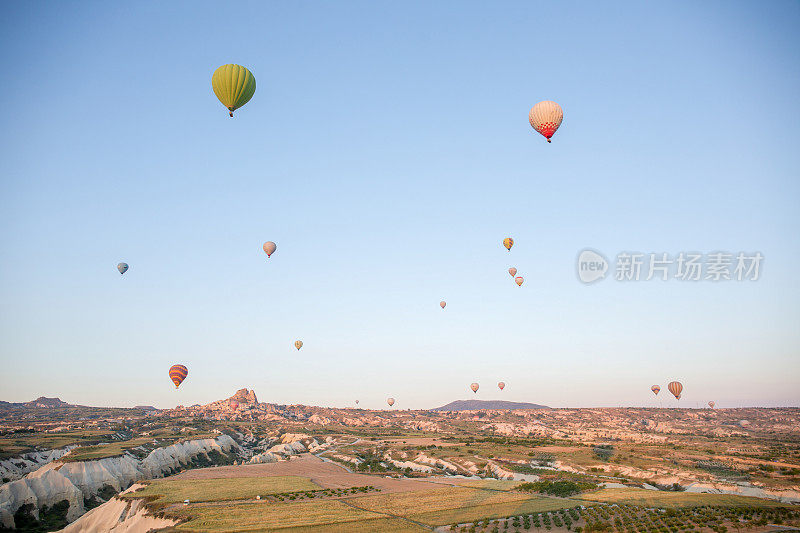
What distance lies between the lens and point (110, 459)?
3120 inches

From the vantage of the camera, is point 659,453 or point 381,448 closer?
point 659,453

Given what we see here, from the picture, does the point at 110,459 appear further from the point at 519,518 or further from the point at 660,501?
the point at 660,501

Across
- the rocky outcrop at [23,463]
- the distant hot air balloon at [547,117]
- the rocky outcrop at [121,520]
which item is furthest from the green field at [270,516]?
the rocky outcrop at [23,463]

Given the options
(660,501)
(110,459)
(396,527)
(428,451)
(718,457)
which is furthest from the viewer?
(428,451)

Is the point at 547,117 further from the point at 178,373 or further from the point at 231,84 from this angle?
the point at 178,373

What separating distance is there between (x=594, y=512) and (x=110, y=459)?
7448 centimetres

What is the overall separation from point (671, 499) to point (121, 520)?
5939cm

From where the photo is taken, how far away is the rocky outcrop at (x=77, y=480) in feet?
204

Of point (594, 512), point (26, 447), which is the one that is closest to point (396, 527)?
point (594, 512)

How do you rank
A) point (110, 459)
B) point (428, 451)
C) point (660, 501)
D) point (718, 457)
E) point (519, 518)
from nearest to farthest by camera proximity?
1. point (519, 518)
2. point (660, 501)
3. point (110, 459)
4. point (718, 457)
5. point (428, 451)

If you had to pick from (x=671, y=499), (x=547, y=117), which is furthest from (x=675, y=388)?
(x=547, y=117)

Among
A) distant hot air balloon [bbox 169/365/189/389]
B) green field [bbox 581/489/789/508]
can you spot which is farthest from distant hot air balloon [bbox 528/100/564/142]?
distant hot air balloon [bbox 169/365/189/389]

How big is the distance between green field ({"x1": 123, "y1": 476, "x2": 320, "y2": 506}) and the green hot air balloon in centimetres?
4156

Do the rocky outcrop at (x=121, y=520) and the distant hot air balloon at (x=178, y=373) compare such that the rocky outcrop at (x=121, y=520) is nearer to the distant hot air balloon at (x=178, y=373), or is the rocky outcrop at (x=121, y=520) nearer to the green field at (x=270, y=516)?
the green field at (x=270, y=516)
